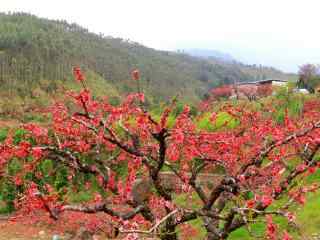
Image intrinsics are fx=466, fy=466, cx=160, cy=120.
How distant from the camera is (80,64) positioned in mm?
88500

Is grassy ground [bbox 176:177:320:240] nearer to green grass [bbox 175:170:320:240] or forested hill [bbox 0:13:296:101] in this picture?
green grass [bbox 175:170:320:240]

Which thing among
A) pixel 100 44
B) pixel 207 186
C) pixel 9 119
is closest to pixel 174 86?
pixel 100 44

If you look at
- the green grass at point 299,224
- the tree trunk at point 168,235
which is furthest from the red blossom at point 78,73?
the green grass at point 299,224

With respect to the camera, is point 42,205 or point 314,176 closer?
point 42,205

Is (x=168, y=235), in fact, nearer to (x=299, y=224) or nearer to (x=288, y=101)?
(x=299, y=224)

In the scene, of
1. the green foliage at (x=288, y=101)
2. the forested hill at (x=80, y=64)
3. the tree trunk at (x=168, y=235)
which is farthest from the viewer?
the forested hill at (x=80, y=64)

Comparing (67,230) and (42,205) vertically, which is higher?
(42,205)

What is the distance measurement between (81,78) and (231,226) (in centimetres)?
238

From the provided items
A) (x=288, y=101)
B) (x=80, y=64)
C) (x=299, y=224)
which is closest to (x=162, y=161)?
(x=299, y=224)

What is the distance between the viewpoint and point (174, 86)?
9719 cm

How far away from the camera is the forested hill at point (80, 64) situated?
2911 inches

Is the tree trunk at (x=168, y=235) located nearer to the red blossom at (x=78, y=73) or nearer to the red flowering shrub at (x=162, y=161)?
the red flowering shrub at (x=162, y=161)

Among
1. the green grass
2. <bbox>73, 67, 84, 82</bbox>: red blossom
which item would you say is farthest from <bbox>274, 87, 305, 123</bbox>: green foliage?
<bbox>73, 67, 84, 82</bbox>: red blossom

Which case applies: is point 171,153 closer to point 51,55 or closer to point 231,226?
point 231,226
